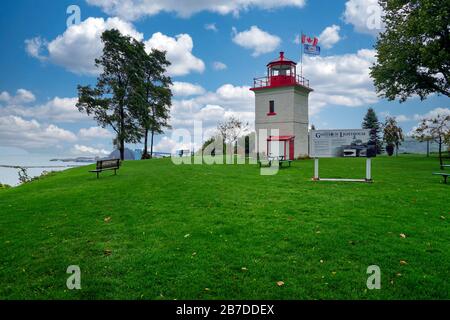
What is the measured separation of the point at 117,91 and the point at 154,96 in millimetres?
6233

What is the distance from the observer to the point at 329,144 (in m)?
15.0

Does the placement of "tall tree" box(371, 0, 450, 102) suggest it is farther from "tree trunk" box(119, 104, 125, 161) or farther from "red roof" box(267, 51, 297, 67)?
"tree trunk" box(119, 104, 125, 161)

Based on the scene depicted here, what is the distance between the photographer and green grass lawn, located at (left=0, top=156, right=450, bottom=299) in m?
4.89

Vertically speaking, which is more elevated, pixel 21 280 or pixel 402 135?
pixel 402 135

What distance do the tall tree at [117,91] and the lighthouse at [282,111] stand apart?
17779 millimetres

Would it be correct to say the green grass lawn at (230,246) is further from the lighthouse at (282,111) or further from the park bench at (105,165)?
the lighthouse at (282,111)

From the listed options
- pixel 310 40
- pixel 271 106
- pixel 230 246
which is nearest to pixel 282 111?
pixel 271 106

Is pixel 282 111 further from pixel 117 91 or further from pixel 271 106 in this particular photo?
pixel 117 91

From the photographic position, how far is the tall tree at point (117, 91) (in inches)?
1593

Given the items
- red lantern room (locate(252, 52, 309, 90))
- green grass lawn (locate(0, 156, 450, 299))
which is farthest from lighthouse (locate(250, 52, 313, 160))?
green grass lawn (locate(0, 156, 450, 299))

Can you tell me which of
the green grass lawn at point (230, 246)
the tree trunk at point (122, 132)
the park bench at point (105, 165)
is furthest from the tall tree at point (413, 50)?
the tree trunk at point (122, 132)
